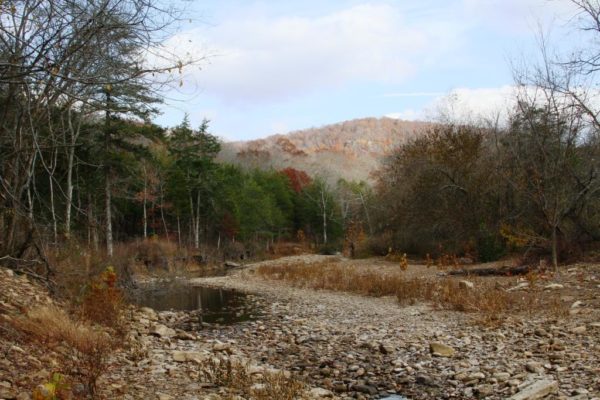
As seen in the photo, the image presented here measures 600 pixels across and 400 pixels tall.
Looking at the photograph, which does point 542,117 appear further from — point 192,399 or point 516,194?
point 192,399

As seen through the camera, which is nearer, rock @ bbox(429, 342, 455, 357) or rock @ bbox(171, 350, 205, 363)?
rock @ bbox(171, 350, 205, 363)

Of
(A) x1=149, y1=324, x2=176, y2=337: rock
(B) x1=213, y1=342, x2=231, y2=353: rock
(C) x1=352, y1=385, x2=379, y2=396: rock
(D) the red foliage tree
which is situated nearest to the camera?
(C) x1=352, y1=385, x2=379, y2=396: rock

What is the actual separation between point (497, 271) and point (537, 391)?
451 inches

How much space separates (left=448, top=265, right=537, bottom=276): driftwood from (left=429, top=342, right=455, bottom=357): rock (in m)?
8.28

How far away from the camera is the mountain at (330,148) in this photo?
84719 mm

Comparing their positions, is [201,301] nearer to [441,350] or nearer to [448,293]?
[448,293]

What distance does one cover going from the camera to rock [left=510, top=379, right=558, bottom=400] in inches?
235

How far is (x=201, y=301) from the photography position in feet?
57.8

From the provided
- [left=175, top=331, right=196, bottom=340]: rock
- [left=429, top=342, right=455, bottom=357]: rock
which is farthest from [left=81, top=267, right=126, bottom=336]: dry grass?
[left=429, top=342, right=455, bottom=357]: rock

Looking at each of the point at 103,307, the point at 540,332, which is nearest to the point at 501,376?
the point at 540,332

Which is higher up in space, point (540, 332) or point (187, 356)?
point (540, 332)

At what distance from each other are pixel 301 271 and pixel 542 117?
1095 centimetres

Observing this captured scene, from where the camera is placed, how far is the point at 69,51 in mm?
4957

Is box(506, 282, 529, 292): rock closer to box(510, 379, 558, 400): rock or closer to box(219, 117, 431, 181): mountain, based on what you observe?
box(510, 379, 558, 400): rock
